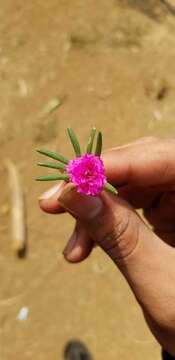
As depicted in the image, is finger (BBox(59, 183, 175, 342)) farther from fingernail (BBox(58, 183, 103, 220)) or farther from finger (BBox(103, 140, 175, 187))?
finger (BBox(103, 140, 175, 187))

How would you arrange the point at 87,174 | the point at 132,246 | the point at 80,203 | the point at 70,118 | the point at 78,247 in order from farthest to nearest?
the point at 70,118
the point at 78,247
the point at 132,246
the point at 80,203
the point at 87,174

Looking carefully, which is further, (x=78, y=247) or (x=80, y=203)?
(x=78, y=247)

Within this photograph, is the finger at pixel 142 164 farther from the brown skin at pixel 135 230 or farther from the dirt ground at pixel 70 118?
the dirt ground at pixel 70 118

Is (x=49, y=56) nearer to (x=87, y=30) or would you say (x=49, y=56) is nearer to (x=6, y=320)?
(x=87, y=30)

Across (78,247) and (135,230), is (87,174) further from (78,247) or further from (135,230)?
(78,247)

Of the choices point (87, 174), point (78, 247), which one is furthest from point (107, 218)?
point (78, 247)

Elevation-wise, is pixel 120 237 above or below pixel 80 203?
below
